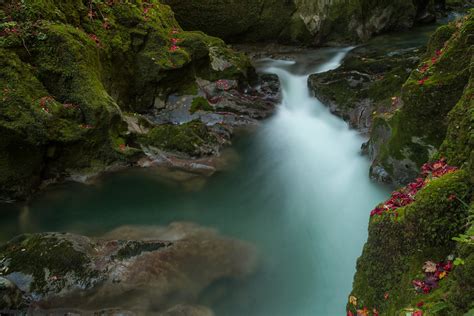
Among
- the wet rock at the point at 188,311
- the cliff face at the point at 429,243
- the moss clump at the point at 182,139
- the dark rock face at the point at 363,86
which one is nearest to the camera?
the cliff face at the point at 429,243

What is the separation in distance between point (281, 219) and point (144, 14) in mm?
7792

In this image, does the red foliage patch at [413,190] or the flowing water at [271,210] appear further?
the flowing water at [271,210]

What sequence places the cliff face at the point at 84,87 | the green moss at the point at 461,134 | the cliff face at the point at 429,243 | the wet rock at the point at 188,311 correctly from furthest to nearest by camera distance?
the cliff face at the point at 84,87
the wet rock at the point at 188,311
the green moss at the point at 461,134
the cliff face at the point at 429,243

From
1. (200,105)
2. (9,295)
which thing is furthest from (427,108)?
(9,295)

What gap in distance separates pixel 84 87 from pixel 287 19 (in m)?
10.9

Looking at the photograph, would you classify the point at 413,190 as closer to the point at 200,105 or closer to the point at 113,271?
the point at 113,271

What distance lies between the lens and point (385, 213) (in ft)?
12.9

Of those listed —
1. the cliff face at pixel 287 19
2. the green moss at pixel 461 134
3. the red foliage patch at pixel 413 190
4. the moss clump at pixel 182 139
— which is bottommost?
the moss clump at pixel 182 139

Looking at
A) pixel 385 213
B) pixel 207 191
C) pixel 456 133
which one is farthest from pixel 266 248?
pixel 456 133

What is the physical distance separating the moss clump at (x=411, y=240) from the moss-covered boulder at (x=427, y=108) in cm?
247

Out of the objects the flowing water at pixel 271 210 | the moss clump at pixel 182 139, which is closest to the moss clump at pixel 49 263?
the flowing water at pixel 271 210

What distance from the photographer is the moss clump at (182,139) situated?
30.2 feet

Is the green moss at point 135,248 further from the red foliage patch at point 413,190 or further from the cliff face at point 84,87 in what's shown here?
the red foliage patch at point 413,190

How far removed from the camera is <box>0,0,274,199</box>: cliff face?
764cm
